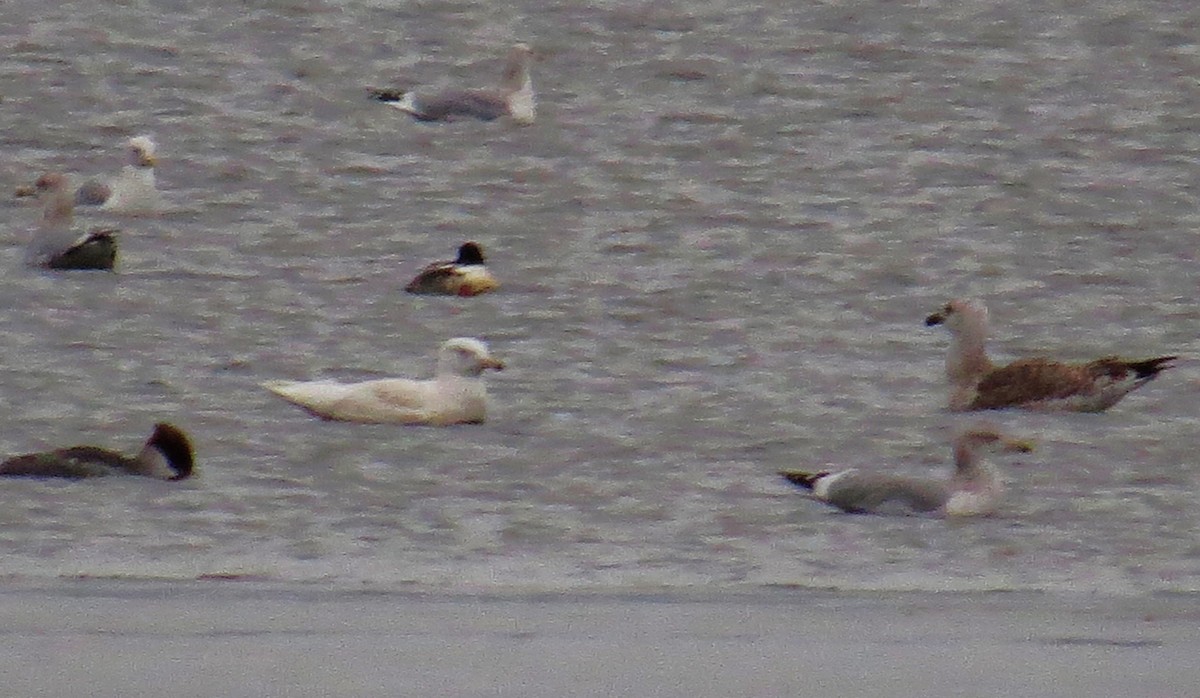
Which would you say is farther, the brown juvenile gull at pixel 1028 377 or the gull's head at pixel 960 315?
the gull's head at pixel 960 315

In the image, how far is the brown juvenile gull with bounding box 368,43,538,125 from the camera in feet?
51.3

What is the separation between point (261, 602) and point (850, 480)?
202 centimetres

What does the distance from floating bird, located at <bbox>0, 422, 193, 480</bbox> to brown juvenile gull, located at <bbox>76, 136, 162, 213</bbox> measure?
16.7 feet

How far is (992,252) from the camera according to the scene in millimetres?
12977

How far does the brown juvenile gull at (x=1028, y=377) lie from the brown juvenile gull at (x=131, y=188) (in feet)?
15.0

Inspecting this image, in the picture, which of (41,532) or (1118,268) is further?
→ (1118,268)

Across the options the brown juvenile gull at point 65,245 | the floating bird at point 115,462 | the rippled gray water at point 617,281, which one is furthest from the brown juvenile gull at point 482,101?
the floating bird at point 115,462

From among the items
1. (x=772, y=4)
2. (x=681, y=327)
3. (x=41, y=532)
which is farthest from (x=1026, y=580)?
(x=772, y=4)

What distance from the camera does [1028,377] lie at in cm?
1046

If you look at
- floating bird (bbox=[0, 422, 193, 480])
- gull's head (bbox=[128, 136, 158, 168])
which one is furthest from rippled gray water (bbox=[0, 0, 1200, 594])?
gull's head (bbox=[128, 136, 158, 168])

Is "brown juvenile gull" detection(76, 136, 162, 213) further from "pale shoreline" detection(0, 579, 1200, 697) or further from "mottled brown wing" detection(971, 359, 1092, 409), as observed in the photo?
"pale shoreline" detection(0, 579, 1200, 697)

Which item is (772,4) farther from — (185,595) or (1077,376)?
(185,595)

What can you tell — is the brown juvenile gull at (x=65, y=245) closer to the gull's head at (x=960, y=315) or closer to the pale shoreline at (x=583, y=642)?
the gull's head at (x=960, y=315)

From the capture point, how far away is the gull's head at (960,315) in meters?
10.8
